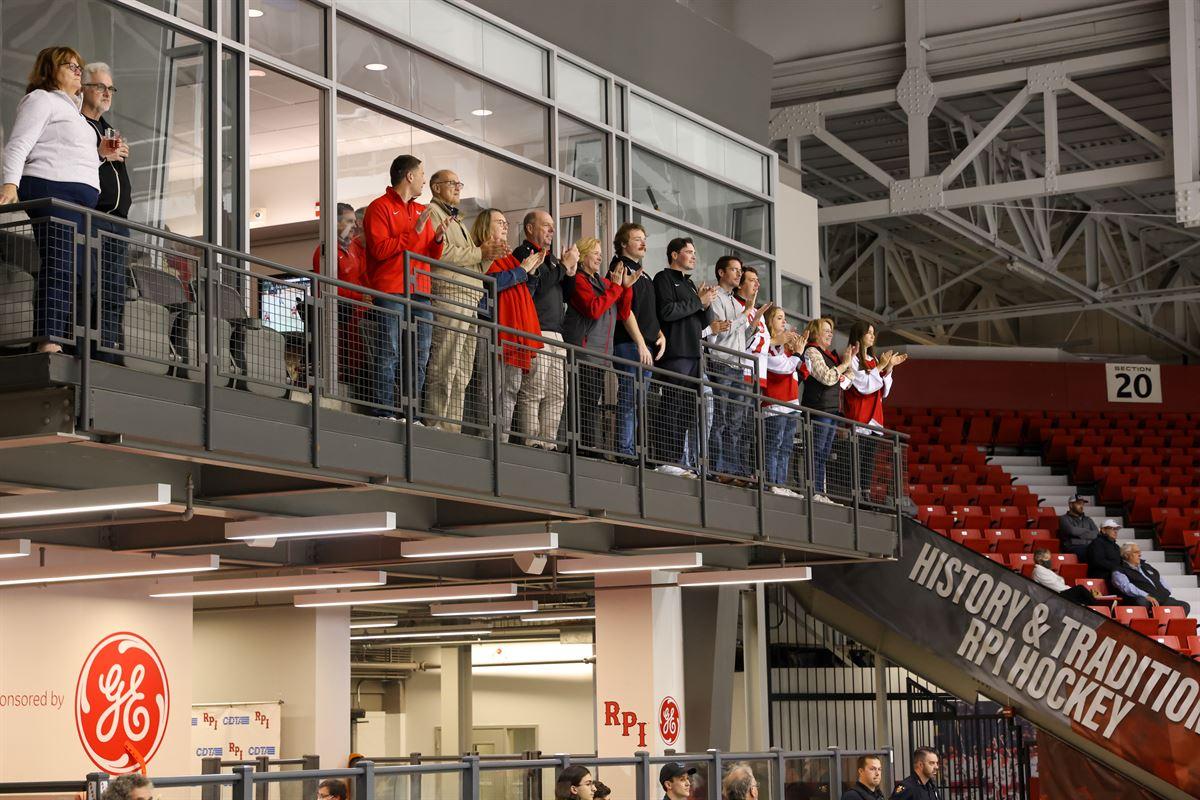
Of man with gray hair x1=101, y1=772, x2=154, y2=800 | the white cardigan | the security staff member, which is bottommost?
the security staff member

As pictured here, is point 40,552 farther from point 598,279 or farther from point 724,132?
point 724,132

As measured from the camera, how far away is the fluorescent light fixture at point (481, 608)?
18.2 m

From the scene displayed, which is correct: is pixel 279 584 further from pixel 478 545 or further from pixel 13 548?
pixel 478 545

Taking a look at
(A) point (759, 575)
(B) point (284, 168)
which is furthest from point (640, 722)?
(B) point (284, 168)

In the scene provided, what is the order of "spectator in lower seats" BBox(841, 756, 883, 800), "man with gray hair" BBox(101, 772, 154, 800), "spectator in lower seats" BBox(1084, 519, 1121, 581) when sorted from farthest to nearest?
1. "spectator in lower seats" BBox(1084, 519, 1121, 581)
2. "spectator in lower seats" BBox(841, 756, 883, 800)
3. "man with gray hair" BBox(101, 772, 154, 800)

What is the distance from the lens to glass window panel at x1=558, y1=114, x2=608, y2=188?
51.0 ft

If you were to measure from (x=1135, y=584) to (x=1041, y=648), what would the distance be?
494 cm

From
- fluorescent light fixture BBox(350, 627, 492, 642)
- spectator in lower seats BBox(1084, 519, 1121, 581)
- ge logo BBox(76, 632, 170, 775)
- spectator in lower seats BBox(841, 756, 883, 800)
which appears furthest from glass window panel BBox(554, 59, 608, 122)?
fluorescent light fixture BBox(350, 627, 492, 642)

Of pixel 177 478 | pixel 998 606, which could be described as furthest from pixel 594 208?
pixel 177 478

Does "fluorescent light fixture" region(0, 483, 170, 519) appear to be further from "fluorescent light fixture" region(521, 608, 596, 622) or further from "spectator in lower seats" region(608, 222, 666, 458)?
"fluorescent light fixture" region(521, 608, 596, 622)

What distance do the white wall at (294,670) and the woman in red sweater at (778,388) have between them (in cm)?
553

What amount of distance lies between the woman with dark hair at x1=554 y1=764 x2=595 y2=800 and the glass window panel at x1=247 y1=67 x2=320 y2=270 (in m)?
4.85

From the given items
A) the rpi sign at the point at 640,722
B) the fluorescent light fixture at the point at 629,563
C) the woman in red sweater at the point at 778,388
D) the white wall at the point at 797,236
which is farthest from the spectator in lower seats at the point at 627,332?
the white wall at the point at 797,236

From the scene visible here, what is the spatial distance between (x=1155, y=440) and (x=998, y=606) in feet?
49.6
